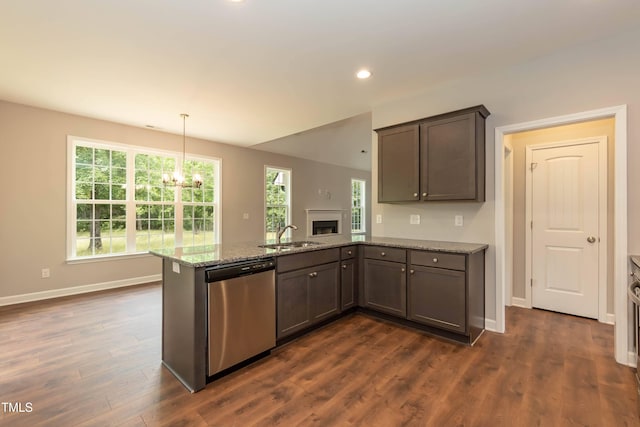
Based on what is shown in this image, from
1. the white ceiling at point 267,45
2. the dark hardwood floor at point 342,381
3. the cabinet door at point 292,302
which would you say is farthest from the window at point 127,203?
the cabinet door at point 292,302

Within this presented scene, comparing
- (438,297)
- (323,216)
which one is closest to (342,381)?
(438,297)

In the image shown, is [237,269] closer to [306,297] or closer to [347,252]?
[306,297]

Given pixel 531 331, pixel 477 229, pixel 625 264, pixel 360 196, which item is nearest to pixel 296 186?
pixel 360 196

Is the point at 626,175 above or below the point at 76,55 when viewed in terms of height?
below

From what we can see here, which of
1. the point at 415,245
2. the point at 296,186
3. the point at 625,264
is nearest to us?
the point at 625,264

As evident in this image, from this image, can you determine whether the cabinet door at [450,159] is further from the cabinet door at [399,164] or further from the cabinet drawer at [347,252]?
the cabinet drawer at [347,252]

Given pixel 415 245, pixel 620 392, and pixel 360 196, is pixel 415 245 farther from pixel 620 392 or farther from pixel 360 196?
pixel 360 196

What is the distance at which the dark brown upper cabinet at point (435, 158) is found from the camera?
2836mm

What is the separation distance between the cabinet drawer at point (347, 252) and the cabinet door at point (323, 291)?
0.13 m

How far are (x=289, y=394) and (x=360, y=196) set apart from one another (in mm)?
8027

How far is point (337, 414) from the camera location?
5.73 ft

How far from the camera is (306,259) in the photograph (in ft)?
9.09

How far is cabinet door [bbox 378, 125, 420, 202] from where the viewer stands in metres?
3.20

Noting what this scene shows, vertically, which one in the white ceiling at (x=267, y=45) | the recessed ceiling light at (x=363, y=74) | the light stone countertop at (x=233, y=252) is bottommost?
the light stone countertop at (x=233, y=252)
